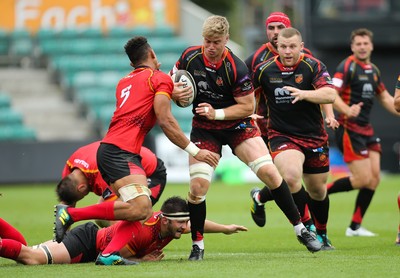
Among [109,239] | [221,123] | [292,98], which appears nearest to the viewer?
[109,239]

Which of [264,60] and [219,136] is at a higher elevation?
[264,60]

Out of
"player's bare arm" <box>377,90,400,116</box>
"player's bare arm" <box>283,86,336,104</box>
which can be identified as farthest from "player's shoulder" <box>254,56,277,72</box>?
"player's bare arm" <box>377,90,400,116</box>

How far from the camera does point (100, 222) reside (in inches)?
399

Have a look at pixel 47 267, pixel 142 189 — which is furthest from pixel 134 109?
pixel 47 267

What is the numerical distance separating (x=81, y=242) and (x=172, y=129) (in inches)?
54.2

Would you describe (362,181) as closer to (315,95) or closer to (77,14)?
(315,95)

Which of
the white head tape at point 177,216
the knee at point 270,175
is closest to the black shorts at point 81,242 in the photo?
the white head tape at point 177,216

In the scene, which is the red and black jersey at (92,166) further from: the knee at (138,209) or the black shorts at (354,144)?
the black shorts at (354,144)

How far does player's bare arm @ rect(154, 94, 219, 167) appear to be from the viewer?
26.4 feet

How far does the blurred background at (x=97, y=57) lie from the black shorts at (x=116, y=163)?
12.7 metres

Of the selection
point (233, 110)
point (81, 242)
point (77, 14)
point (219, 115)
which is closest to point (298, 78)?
point (233, 110)

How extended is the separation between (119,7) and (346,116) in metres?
17.6

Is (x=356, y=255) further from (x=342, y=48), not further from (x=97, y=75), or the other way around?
(x=97, y=75)

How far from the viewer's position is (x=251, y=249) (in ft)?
32.2
